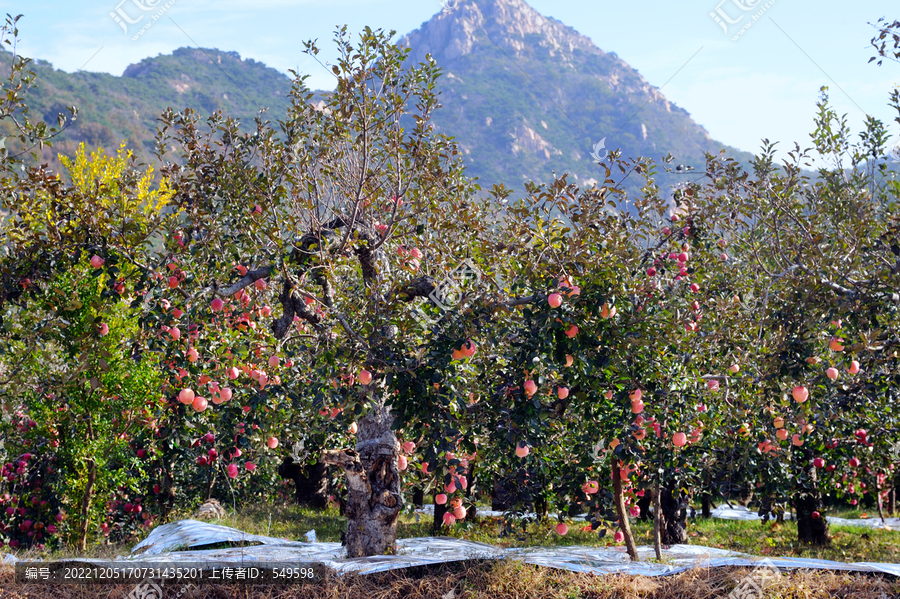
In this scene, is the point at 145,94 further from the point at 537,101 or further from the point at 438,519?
the point at 438,519

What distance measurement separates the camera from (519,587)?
15.6 ft

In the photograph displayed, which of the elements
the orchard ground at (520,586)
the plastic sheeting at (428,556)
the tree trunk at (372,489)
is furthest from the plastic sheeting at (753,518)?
the orchard ground at (520,586)

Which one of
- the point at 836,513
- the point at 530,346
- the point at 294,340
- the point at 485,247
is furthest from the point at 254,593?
the point at 836,513

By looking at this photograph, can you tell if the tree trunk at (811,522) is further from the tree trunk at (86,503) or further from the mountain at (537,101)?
the mountain at (537,101)

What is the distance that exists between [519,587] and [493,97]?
10403 cm

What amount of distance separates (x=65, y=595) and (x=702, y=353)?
19.0 feet

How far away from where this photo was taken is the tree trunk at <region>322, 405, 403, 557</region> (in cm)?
579

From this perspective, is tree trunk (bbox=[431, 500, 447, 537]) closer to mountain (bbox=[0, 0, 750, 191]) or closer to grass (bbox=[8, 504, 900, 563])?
grass (bbox=[8, 504, 900, 563])

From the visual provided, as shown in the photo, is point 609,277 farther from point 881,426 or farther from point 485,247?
point 881,426

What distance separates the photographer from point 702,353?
5812 mm

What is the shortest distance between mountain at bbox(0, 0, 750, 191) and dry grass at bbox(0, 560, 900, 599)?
4571 cm

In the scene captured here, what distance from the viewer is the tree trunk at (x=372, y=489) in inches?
228

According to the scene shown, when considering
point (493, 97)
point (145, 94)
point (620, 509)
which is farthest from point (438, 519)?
point (493, 97)

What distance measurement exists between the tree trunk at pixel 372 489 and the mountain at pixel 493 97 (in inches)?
1758
